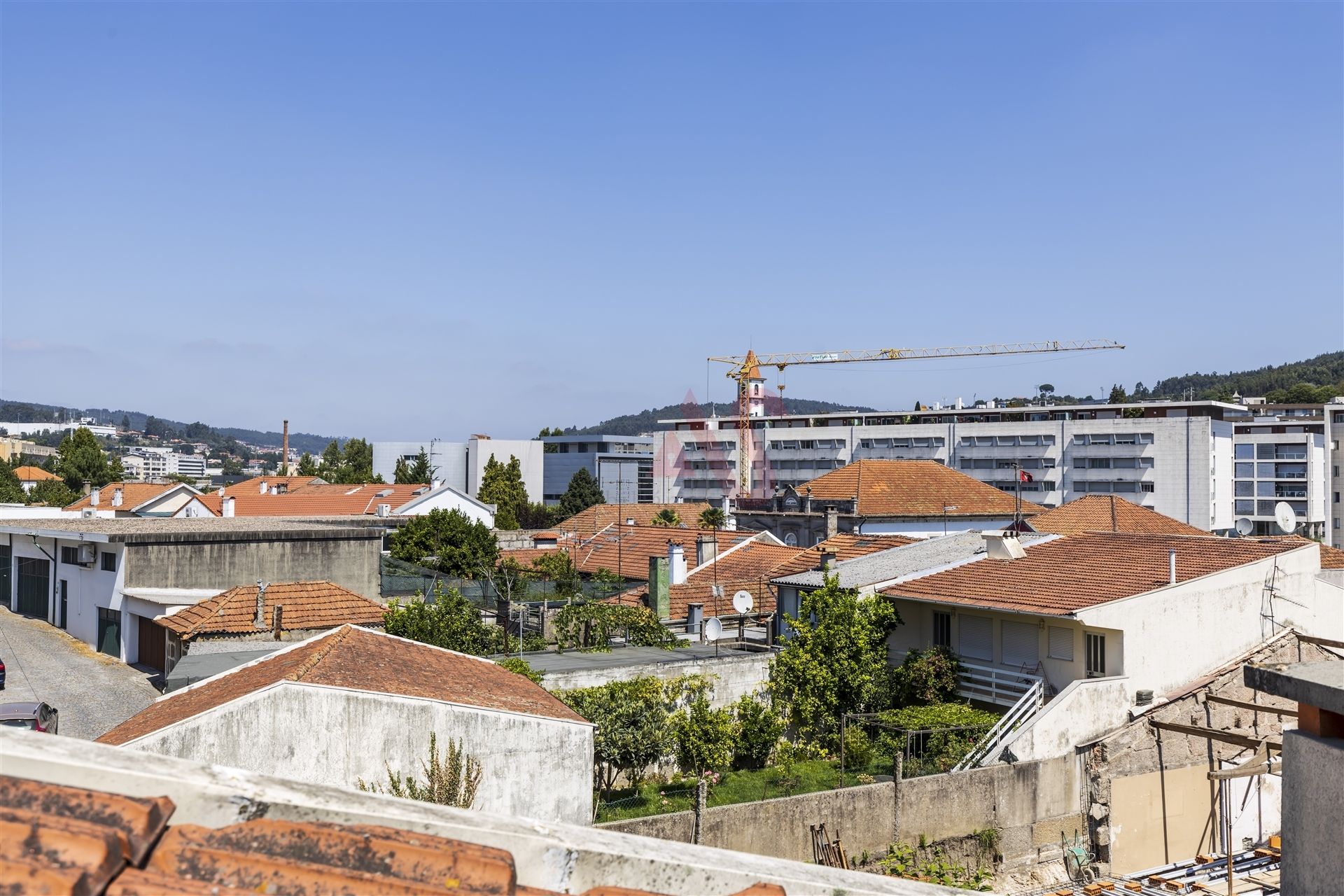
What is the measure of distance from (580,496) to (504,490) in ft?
55.8

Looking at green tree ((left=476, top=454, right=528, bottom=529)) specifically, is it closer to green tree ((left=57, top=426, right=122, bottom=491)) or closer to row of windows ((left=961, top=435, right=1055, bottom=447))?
green tree ((left=57, top=426, right=122, bottom=491))

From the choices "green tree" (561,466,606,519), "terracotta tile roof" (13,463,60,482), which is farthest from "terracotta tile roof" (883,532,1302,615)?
"terracotta tile roof" (13,463,60,482)

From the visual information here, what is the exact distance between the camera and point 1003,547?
91.8ft

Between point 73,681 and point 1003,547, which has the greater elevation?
point 1003,547

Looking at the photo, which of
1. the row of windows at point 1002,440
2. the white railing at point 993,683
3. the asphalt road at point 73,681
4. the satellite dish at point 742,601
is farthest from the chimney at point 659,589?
the row of windows at point 1002,440

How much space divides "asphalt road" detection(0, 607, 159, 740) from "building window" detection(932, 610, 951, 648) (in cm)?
1809

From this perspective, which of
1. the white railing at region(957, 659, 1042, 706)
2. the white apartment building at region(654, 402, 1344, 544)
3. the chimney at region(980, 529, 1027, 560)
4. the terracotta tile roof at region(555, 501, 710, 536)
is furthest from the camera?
the white apartment building at region(654, 402, 1344, 544)

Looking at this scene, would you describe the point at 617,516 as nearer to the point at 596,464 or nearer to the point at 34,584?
the point at 34,584

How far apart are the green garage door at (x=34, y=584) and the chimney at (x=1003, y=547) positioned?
95.7 ft

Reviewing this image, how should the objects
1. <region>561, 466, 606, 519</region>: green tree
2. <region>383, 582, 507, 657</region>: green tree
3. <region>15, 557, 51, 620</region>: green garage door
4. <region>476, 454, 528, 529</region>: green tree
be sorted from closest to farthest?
<region>383, 582, 507, 657</region>: green tree < <region>15, 557, 51, 620</region>: green garage door < <region>476, 454, 528, 529</region>: green tree < <region>561, 466, 606, 519</region>: green tree

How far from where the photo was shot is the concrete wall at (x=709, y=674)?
2064cm

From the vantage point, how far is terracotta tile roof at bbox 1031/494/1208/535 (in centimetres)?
4416

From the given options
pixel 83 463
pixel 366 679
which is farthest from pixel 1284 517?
pixel 83 463

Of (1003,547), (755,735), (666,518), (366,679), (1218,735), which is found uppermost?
(1003,547)
